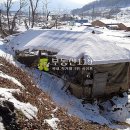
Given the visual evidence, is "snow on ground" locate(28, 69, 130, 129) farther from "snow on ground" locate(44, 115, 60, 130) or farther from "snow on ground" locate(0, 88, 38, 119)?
"snow on ground" locate(0, 88, 38, 119)

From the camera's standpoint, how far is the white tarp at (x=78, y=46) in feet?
54.7

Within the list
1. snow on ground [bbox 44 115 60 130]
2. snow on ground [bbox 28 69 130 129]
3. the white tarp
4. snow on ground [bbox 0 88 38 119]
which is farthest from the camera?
the white tarp

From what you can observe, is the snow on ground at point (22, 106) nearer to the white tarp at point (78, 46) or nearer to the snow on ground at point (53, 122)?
the snow on ground at point (53, 122)

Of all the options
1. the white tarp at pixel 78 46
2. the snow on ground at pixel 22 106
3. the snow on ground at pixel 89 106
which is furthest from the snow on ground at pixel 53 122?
the white tarp at pixel 78 46

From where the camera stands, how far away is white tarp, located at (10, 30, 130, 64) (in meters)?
16.7

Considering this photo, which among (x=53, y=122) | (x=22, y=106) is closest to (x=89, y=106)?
(x=53, y=122)

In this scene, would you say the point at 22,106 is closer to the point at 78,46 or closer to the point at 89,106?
the point at 89,106

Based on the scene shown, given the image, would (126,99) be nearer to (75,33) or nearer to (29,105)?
(75,33)

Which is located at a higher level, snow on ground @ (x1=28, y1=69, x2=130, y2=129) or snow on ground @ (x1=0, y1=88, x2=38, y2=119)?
snow on ground @ (x1=0, y1=88, x2=38, y2=119)

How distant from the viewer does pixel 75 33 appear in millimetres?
19781

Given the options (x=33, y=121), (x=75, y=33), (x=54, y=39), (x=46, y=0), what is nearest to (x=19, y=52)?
(x=54, y=39)

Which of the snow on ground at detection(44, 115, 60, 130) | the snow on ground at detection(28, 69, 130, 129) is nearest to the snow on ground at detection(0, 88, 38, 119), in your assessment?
the snow on ground at detection(44, 115, 60, 130)

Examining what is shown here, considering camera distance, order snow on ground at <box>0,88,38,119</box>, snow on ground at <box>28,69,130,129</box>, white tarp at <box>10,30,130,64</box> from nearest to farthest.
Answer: snow on ground at <box>0,88,38,119</box> → snow on ground at <box>28,69,130,129</box> → white tarp at <box>10,30,130,64</box>

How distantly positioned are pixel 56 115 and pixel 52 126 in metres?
1.16
